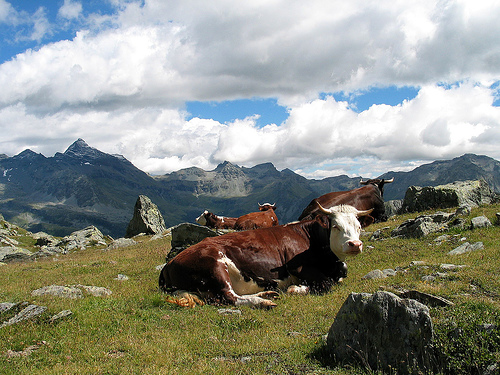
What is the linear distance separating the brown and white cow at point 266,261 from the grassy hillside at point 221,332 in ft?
2.00

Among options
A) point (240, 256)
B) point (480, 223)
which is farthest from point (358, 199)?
point (240, 256)

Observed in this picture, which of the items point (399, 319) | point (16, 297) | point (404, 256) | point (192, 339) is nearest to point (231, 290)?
point (192, 339)

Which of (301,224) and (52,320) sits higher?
(301,224)

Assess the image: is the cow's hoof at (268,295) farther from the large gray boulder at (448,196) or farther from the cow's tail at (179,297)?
the large gray boulder at (448,196)

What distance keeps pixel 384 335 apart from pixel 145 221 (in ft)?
164

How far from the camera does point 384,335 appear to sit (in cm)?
605

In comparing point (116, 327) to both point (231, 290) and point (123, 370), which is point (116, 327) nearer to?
point (123, 370)

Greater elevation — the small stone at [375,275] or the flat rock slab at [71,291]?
the flat rock slab at [71,291]

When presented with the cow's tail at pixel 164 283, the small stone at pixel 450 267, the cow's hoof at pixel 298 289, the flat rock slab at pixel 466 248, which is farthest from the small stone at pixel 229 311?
the flat rock slab at pixel 466 248

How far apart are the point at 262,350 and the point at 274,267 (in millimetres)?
4372

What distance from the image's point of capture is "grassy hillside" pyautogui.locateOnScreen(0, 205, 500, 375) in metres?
6.09

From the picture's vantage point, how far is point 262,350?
6988mm

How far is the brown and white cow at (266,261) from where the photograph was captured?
408 inches

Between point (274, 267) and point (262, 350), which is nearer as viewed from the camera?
point (262, 350)
